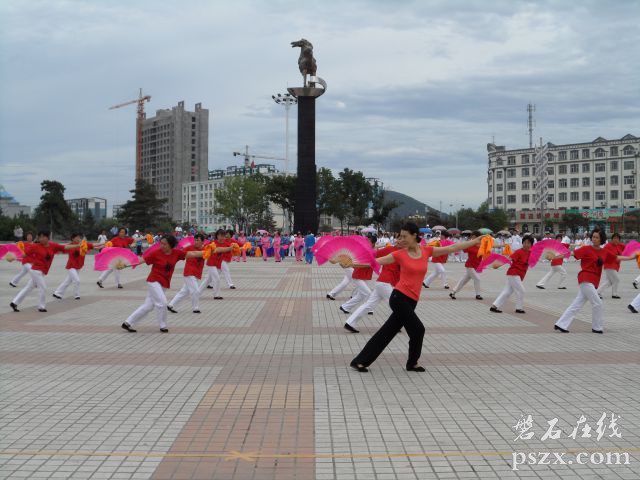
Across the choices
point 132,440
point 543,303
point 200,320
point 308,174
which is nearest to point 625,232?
point 308,174

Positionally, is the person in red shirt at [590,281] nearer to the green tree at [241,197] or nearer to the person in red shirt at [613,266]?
the person in red shirt at [613,266]

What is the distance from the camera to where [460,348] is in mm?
9117

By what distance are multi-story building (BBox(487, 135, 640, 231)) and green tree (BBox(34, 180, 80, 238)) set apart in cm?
6863

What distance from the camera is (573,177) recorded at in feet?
334

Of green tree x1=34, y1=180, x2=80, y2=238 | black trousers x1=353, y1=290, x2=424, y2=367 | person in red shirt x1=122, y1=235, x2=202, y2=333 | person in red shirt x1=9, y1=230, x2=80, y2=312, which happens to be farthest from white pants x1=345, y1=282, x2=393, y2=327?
green tree x1=34, y1=180, x2=80, y2=238

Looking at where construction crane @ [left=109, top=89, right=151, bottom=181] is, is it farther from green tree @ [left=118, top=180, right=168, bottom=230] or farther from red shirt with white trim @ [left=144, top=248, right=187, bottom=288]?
red shirt with white trim @ [left=144, top=248, right=187, bottom=288]

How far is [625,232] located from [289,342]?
7854 centimetres

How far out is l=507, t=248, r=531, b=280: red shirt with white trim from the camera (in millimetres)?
12941

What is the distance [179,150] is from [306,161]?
406 feet

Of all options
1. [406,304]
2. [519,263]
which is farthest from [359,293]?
[406,304]

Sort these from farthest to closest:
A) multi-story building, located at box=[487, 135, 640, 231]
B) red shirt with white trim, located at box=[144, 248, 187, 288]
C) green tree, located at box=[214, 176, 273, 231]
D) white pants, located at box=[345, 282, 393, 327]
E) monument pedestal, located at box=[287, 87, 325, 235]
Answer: multi-story building, located at box=[487, 135, 640, 231], green tree, located at box=[214, 176, 273, 231], monument pedestal, located at box=[287, 87, 325, 235], red shirt with white trim, located at box=[144, 248, 187, 288], white pants, located at box=[345, 282, 393, 327]

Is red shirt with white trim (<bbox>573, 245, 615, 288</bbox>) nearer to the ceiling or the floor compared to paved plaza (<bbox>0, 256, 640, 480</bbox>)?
nearer to the ceiling

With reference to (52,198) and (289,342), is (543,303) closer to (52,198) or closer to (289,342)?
(289,342)

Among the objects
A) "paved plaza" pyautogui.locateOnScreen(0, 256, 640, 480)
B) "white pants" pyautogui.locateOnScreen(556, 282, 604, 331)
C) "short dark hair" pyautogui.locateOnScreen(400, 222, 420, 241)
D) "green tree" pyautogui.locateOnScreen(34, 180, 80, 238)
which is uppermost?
"green tree" pyautogui.locateOnScreen(34, 180, 80, 238)
